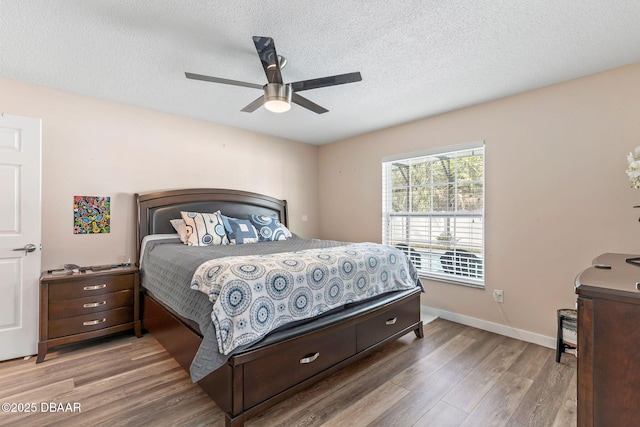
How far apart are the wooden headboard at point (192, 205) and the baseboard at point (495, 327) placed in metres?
2.42

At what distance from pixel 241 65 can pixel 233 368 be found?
7.01ft

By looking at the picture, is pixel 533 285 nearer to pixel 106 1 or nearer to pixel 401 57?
pixel 401 57

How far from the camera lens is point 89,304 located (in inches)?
104

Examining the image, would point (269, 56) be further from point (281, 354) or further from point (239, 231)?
point (239, 231)

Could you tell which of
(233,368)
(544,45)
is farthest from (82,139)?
(544,45)

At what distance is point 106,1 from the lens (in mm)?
1643

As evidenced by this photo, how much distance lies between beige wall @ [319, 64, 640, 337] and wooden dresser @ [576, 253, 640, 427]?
1.82 m

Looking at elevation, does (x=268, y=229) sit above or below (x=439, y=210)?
below

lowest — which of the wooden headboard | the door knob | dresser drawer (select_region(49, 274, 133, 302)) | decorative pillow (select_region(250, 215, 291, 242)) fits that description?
dresser drawer (select_region(49, 274, 133, 302))

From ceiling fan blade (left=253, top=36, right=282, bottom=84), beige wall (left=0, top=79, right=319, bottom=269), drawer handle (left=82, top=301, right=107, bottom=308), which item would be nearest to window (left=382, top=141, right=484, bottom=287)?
beige wall (left=0, top=79, right=319, bottom=269)

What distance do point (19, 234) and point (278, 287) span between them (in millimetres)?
2402

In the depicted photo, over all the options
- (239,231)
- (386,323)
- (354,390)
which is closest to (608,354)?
(354,390)

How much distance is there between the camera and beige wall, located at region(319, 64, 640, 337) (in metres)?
2.37

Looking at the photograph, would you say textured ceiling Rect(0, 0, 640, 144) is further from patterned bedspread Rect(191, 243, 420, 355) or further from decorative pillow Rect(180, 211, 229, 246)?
patterned bedspread Rect(191, 243, 420, 355)
